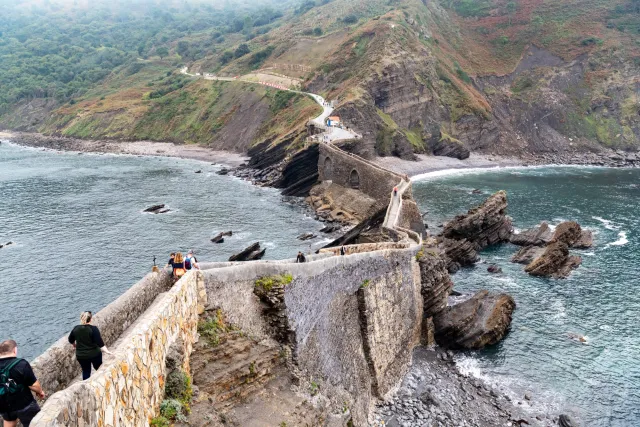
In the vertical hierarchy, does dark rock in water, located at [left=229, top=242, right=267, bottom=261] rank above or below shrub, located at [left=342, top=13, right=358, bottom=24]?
below

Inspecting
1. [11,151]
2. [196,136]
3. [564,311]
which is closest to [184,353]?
[564,311]

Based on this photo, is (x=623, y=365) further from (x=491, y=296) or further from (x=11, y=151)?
(x=11, y=151)

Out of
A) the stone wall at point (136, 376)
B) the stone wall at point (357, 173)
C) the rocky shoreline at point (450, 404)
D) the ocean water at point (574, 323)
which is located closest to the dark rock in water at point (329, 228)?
the stone wall at point (357, 173)

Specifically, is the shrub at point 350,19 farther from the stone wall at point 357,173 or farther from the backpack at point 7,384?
the backpack at point 7,384

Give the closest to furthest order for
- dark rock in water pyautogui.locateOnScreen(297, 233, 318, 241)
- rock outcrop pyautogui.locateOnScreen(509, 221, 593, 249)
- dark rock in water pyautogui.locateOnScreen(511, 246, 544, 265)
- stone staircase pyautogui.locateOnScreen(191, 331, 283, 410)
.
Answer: stone staircase pyautogui.locateOnScreen(191, 331, 283, 410), dark rock in water pyautogui.locateOnScreen(511, 246, 544, 265), dark rock in water pyautogui.locateOnScreen(297, 233, 318, 241), rock outcrop pyautogui.locateOnScreen(509, 221, 593, 249)

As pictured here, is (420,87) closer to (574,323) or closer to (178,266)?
(574,323)

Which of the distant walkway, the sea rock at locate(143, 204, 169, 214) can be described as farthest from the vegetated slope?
the sea rock at locate(143, 204, 169, 214)

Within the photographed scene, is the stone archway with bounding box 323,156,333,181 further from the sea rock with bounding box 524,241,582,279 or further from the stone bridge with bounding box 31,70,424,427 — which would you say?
the stone bridge with bounding box 31,70,424,427
